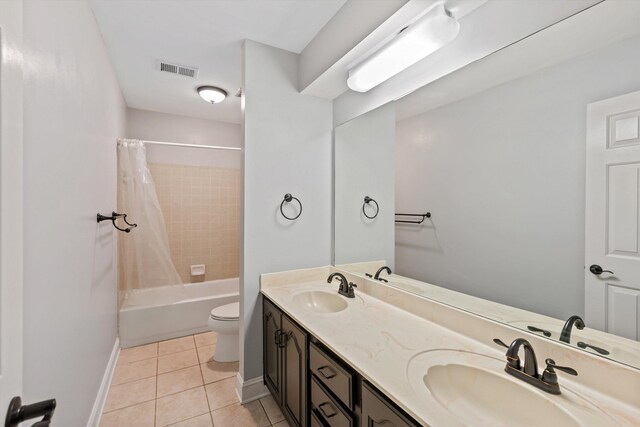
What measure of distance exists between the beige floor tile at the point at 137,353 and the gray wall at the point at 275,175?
1182 millimetres

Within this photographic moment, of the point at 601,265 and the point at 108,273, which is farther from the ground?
the point at 601,265

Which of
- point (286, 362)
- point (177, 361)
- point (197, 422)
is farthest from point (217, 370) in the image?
point (286, 362)

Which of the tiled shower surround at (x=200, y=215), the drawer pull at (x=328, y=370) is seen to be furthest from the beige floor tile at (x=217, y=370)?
the tiled shower surround at (x=200, y=215)

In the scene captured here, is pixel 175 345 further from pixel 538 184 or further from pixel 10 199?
pixel 538 184

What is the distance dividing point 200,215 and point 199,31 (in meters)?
2.34

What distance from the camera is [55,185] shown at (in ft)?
3.59

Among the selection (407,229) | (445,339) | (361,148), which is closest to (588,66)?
(407,229)

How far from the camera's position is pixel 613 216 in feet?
2.83

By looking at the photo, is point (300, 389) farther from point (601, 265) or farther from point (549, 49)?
point (549, 49)

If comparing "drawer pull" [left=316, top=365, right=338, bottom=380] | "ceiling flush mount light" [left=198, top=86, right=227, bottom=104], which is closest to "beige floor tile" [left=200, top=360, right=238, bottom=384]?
"drawer pull" [left=316, top=365, right=338, bottom=380]

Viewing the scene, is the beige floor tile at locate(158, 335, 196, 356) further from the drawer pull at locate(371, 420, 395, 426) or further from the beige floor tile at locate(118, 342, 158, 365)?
the drawer pull at locate(371, 420, 395, 426)

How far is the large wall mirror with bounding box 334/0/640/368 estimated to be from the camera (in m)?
0.85

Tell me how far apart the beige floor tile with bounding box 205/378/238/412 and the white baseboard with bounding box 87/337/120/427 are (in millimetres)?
633

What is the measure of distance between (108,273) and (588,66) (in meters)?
2.96
